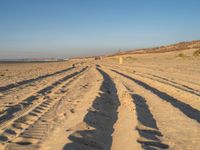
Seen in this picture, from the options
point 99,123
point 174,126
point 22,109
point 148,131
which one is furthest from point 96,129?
point 22,109

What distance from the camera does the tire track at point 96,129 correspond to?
5.26 m

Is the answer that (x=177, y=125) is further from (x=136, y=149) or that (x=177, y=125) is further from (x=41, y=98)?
(x=41, y=98)

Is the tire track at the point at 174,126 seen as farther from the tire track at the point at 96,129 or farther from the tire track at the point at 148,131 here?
the tire track at the point at 96,129

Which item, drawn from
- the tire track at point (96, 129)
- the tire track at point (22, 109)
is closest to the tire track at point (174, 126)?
the tire track at point (96, 129)

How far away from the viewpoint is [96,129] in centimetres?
628

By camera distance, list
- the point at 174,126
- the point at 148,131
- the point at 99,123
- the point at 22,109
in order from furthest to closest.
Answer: the point at 22,109, the point at 99,123, the point at 174,126, the point at 148,131

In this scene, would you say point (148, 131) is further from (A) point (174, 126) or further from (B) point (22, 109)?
(B) point (22, 109)

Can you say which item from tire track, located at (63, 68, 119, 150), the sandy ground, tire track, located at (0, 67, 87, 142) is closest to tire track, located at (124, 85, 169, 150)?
the sandy ground

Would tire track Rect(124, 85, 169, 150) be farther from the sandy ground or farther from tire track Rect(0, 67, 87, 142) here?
tire track Rect(0, 67, 87, 142)

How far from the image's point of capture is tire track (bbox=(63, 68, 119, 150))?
5.26 meters

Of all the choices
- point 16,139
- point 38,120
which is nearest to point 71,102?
point 38,120

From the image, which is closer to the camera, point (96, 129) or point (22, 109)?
point (96, 129)

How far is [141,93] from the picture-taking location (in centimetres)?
1181

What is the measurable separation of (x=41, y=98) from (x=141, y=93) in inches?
132
